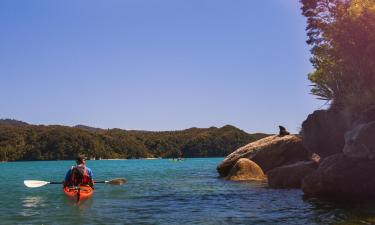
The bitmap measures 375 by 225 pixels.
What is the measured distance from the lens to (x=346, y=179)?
20938 mm

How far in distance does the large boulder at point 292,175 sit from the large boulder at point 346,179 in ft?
18.5

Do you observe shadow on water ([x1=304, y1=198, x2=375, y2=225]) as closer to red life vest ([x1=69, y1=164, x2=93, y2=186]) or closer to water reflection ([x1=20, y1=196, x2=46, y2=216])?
red life vest ([x1=69, y1=164, x2=93, y2=186])

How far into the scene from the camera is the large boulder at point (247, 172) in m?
35.8

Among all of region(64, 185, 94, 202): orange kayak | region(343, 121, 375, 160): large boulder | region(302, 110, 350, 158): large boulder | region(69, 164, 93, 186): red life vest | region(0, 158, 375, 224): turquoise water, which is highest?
region(302, 110, 350, 158): large boulder

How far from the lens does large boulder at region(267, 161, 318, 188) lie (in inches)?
1096

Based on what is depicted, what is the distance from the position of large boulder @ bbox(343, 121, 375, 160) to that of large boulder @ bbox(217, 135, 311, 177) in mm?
15105

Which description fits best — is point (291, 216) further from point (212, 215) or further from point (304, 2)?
point (304, 2)

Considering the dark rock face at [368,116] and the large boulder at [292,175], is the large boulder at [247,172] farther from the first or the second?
the dark rock face at [368,116]

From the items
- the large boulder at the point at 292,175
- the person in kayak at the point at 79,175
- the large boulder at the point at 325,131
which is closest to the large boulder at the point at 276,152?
the large boulder at the point at 325,131

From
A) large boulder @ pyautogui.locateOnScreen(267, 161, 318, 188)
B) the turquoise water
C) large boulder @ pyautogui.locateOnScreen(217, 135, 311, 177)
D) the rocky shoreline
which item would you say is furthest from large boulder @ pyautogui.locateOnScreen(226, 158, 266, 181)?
the turquoise water

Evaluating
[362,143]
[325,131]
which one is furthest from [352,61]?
[362,143]

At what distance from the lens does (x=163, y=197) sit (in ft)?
85.8

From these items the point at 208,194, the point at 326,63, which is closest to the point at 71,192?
the point at 208,194

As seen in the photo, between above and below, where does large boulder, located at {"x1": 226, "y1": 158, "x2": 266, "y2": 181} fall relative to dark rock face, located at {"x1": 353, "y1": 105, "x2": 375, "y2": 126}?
below
